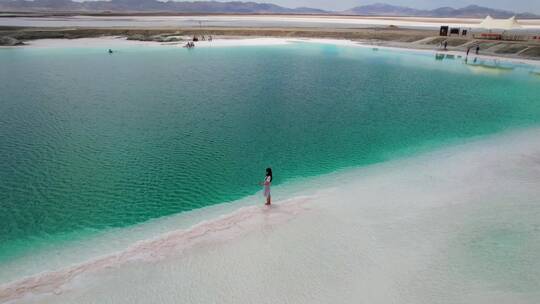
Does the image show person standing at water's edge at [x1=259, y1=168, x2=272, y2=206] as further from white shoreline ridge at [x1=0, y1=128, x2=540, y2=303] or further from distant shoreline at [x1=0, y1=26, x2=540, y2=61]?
distant shoreline at [x1=0, y1=26, x2=540, y2=61]

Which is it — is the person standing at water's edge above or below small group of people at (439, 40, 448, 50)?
below

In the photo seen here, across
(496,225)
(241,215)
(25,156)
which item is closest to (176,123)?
(25,156)

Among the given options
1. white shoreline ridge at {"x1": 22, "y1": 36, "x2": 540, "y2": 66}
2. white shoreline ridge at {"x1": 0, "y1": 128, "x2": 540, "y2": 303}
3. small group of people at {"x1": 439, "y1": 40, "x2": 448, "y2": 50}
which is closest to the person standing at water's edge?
white shoreline ridge at {"x1": 0, "y1": 128, "x2": 540, "y2": 303}

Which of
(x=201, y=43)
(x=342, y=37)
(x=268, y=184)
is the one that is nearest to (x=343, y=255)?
(x=268, y=184)

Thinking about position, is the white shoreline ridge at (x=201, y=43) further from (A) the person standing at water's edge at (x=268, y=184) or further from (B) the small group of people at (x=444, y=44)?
(A) the person standing at water's edge at (x=268, y=184)

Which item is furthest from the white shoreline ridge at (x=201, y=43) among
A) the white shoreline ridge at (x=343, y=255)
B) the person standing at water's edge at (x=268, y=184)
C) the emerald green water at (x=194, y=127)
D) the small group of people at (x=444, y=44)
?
the person standing at water's edge at (x=268, y=184)

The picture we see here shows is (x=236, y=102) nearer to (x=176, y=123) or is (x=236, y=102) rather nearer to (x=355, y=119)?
(x=176, y=123)
